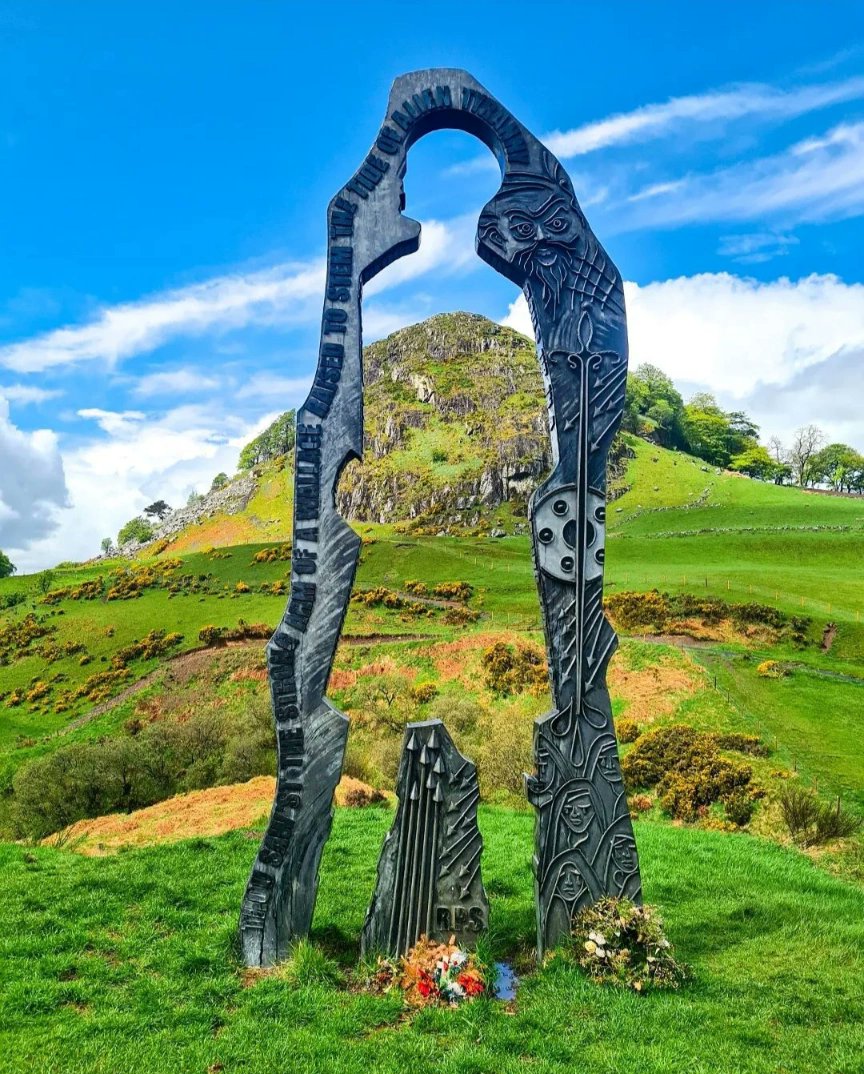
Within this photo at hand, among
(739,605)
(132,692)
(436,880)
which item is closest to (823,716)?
(739,605)

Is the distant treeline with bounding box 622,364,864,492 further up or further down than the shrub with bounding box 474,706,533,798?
further up

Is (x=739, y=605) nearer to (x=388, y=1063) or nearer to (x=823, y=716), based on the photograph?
(x=823, y=716)

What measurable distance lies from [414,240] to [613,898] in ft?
24.9

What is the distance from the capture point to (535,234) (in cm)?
769

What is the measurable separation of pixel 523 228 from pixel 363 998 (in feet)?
26.8

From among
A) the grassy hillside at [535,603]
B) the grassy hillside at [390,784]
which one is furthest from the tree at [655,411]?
the grassy hillside at [390,784]

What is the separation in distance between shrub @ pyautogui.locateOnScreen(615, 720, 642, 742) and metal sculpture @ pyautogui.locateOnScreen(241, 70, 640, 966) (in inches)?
580

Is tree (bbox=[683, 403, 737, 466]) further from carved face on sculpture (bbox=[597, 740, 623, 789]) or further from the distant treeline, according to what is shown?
carved face on sculpture (bbox=[597, 740, 623, 789])

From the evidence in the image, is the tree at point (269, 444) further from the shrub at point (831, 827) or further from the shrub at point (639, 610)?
the shrub at point (831, 827)

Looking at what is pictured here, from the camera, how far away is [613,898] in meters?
7.09

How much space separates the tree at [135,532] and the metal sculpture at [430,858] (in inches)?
4995

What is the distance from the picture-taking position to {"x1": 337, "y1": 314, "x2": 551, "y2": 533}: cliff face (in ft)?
284

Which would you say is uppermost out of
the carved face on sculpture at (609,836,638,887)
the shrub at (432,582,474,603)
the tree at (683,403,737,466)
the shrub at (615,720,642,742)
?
the tree at (683,403,737,466)

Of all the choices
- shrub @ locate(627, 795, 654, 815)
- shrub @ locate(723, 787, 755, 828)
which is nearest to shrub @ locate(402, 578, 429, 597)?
shrub @ locate(627, 795, 654, 815)
